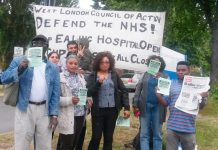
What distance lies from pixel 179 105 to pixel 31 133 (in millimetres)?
2068

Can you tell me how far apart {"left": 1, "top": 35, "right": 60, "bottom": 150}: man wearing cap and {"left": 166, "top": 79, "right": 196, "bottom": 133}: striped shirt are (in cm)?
168

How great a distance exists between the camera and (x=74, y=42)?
764 cm

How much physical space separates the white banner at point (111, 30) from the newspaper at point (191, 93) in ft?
5.45

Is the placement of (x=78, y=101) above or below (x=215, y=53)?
below

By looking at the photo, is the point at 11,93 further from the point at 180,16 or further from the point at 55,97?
the point at 180,16

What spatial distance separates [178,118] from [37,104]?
79.0 inches

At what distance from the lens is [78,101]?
6.67m

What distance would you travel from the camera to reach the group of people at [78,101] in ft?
19.2

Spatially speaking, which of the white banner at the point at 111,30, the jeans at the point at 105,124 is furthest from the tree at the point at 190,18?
the jeans at the point at 105,124

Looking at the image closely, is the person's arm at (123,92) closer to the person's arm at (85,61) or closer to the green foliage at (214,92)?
the person's arm at (85,61)

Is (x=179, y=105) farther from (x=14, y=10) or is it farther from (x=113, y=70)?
(x=14, y=10)

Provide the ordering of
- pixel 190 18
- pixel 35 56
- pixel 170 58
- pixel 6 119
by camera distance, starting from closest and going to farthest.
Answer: pixel 35 56, pixel 170 58, pixel 6 119, pixel 190 18

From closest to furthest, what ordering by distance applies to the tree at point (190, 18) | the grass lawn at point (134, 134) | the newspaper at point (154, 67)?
the newspaper at point (154, 67), the grass lawn at point (134, 134), the tree at point (190, 18)

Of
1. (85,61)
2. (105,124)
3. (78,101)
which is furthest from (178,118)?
(85,61)
